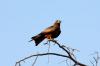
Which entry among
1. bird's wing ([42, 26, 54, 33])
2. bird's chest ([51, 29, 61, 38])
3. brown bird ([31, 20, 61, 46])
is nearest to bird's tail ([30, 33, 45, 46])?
brown bird ([31, 20, 61, 46])

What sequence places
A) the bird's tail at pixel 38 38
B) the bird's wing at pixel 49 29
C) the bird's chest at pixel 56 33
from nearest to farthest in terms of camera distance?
the bird's tail at pixel 38 38
the bird's wing at pixel 49 29
the bird's chest at pixel 56 33

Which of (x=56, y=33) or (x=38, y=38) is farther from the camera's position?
(x=56, y=33)

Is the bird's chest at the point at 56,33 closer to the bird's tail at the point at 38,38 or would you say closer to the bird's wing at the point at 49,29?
the bird's wing at the point at 49,29

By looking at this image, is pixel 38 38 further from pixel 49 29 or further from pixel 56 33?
pixel 56 33

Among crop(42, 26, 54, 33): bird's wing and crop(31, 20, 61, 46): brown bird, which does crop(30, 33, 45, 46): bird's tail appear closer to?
crop(31, 20, 61, 46): brown bird

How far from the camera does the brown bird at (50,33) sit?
8781 millimetres

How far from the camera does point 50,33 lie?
9.48m

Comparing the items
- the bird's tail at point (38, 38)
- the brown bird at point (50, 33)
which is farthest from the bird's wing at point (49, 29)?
the bird's tail at point (38, 38)

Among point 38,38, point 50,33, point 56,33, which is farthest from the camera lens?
point 56,33

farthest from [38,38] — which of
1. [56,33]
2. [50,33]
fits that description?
[56,33]

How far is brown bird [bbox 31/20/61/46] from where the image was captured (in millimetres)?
8781

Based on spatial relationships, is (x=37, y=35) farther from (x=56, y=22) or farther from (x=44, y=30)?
(x=56, y=22)

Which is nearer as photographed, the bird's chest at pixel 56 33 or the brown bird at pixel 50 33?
the brown bird at pixel 50 33

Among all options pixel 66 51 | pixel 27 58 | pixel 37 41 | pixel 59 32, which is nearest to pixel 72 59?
pixel 66 51
